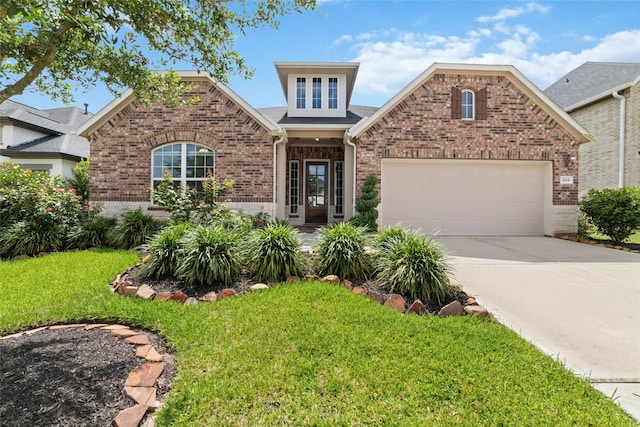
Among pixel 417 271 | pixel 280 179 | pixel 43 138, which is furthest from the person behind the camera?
pixel 43 138

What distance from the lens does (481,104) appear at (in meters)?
10.6

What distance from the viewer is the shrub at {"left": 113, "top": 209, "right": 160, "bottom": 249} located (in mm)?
7902

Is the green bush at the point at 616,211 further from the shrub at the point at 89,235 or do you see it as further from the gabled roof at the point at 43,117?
the gabled roof at the point at 43,117

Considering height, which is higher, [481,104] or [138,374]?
[481,104]

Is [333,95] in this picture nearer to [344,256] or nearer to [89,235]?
[344,256]

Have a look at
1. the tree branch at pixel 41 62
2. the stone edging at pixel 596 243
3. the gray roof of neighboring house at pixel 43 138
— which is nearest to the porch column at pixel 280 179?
the tree branch at pixel 41 62

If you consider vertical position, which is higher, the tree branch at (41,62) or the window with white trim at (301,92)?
the window with white trim at (301,92)

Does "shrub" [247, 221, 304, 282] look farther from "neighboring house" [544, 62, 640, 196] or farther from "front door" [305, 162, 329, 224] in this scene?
"neighboring house" [544, 62, 640, 196]

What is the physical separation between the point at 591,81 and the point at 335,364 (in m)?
20.6

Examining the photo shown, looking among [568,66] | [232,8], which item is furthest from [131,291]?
[568,66]

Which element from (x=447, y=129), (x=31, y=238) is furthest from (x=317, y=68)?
(x=31, y=238)

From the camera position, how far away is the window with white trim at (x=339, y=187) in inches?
544

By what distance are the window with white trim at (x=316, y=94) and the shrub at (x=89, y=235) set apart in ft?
27.9

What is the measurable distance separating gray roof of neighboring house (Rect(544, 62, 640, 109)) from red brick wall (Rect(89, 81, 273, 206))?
51.3 ft
